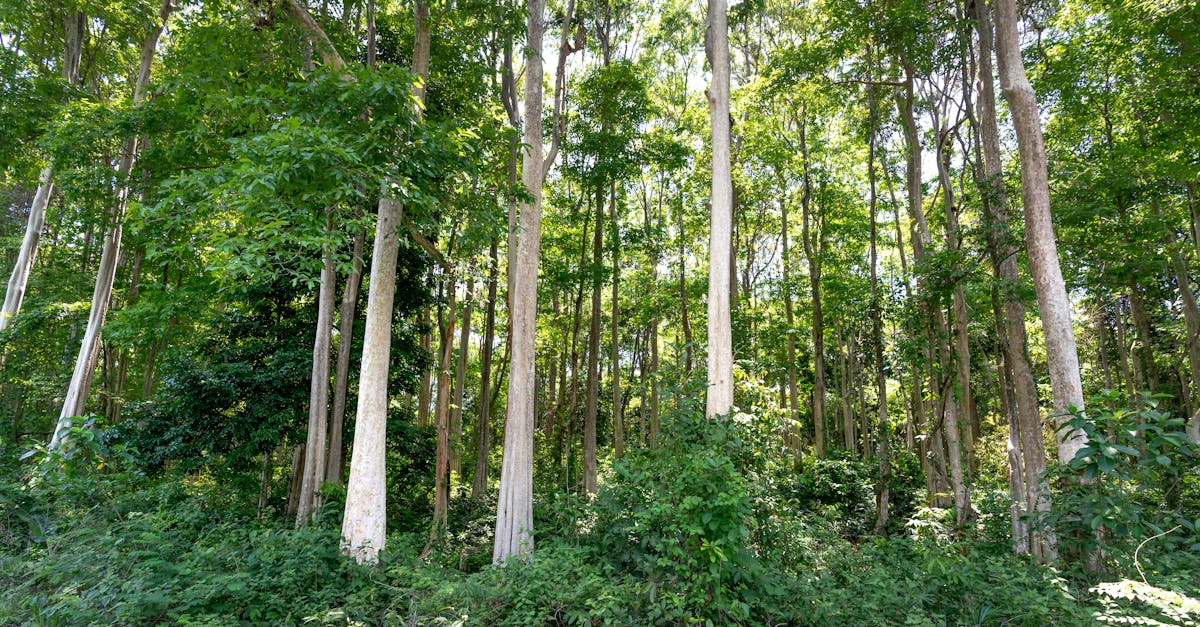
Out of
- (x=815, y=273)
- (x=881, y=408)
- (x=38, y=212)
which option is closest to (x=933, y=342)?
(x=881, y=408)

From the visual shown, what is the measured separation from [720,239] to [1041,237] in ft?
12.4

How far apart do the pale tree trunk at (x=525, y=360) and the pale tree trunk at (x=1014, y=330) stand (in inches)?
261

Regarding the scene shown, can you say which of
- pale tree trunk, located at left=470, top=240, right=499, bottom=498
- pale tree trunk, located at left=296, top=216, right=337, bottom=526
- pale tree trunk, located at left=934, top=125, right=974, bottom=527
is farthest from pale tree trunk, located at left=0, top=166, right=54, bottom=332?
pale tree trunk, located at left=934, top=125, right=974, bottom=527

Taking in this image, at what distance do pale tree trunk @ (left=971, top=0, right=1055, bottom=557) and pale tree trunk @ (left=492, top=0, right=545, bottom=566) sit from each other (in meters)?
6.62

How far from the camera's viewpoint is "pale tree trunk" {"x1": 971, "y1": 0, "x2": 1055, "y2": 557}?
760cm

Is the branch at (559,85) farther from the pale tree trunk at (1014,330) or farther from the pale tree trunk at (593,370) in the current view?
the pale tree trunk at (1014,330)

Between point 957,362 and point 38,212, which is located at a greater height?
point 38,212

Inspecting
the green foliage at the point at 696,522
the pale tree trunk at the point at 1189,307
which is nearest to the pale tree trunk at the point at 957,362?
the pale tree trunk at the point at 1189,307

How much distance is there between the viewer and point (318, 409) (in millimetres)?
8141

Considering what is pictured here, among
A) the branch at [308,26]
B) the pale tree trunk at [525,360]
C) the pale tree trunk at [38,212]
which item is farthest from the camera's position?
the pale tree trunk at [38,212]

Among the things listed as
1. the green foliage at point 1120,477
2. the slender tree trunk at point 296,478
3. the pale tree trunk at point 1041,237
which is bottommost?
the slender tree trunk at point 296,478

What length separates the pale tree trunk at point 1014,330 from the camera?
7.60 meters

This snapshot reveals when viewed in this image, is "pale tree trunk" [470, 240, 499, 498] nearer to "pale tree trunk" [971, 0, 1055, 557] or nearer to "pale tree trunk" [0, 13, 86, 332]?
"pale tree trunk" [971, 0, 1055, 557]

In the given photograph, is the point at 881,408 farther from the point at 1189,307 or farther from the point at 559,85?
the point at 559,85
